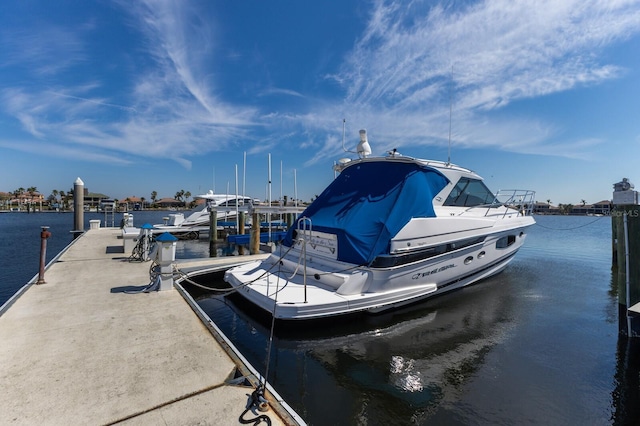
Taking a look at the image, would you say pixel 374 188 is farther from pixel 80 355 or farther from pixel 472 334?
pixel 80 355

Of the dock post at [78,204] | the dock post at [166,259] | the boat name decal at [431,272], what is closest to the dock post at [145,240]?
the dock post at [166,259]

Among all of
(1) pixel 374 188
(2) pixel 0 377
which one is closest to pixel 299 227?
(1) pixel 374 188

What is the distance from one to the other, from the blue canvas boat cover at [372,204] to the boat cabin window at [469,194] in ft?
2.19

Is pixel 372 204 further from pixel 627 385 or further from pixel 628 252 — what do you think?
pixel 628 252

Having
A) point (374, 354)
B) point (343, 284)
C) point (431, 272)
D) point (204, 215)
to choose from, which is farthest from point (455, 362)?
point (204, 215)

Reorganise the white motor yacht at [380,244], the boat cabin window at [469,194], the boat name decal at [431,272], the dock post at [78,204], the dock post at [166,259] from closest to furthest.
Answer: the white motor yacht at [380,244]
the dock post at [166,259]
the boat name decal at [431,272]
the boat cabin window at [469,194]
the dock post at [78,204]

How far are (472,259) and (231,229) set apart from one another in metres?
20.2

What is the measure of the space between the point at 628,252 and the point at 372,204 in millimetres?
5127

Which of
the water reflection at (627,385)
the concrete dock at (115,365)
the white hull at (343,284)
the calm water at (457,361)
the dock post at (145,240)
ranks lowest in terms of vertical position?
the water reflection at (627,385)

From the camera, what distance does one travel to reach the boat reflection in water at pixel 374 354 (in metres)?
3.79

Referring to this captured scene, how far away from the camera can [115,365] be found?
→ 138 inches

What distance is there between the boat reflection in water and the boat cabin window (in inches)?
108

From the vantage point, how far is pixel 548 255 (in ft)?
53.6

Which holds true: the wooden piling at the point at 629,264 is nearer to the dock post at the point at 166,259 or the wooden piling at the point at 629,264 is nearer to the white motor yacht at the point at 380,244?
the white motor yacht at the point at 380,244
